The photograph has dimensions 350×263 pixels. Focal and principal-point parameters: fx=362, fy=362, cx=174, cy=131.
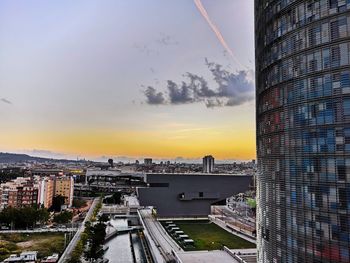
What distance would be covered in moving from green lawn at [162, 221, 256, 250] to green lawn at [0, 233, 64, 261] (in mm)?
16664

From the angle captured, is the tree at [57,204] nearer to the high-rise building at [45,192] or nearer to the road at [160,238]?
the high-rise building at [45,192]

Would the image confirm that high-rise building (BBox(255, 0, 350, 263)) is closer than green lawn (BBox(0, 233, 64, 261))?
Yes

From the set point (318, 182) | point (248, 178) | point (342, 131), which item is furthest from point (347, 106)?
point (248, 178)

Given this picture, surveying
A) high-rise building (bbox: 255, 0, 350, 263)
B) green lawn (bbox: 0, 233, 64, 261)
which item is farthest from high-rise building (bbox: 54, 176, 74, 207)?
high-rise building (bbox: 255, 0, 350, 263)

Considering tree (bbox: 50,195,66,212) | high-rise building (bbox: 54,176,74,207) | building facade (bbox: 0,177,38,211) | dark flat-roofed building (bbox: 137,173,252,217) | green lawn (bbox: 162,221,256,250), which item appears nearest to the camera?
green lawn (bbox: 162,221,256,250)

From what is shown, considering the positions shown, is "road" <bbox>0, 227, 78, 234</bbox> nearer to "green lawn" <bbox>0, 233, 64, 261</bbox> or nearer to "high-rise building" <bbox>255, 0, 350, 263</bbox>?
"green lawn" <bbox>0, 233, 64, 261</bbox>

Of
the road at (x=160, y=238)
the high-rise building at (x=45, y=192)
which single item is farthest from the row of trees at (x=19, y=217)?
the road at (x=160, y=238)

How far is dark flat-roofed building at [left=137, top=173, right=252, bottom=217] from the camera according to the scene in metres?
64.0

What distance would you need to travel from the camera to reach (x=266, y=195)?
25.3 metres

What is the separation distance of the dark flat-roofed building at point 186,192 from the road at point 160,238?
4276 millimetres

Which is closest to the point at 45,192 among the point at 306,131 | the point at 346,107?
the point at 306,131

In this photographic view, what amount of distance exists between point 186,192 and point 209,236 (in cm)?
1616

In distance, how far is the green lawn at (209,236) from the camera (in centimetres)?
4254

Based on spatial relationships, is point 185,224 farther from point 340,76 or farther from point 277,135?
point 340,76
